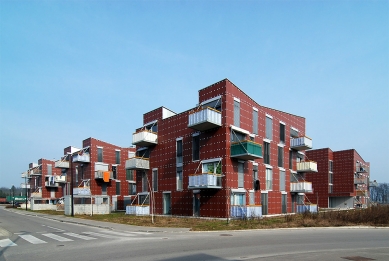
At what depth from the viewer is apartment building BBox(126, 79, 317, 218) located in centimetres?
2858

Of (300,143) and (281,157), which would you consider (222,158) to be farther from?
(300,143)

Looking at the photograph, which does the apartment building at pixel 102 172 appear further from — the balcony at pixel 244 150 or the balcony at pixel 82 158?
the balcony at pixel 244 150

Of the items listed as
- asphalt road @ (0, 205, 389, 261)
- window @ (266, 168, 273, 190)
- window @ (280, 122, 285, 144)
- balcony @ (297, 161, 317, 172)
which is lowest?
asphalt road @ (0, 205, 389, 261)

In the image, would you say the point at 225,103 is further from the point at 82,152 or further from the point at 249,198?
the point at 82,152

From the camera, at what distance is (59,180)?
62.8 m

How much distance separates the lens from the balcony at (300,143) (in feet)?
131

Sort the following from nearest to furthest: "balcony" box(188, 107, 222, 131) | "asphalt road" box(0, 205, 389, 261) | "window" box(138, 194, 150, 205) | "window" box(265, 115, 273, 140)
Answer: "asphalt road" box(0, 205, 389, 261) → "balcony" box(188, 107, 222, 131) → "window" box(265, 115, 273, 140) → "window" box(138, 194, 150, 205)

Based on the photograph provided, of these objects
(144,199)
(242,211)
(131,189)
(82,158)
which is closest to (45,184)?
(131,189)

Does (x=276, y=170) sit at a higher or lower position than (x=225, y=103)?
lower

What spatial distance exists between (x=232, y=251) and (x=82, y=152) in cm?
4617

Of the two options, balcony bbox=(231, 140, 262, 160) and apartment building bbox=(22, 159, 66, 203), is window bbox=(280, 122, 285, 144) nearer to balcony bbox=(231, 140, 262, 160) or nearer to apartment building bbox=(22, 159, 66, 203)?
balcony bbox=(231, 140, 262, 160)

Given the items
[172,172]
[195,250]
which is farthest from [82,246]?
[172,172]

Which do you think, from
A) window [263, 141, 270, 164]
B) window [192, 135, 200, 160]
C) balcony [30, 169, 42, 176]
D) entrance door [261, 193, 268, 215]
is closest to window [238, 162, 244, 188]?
window [192, 135, 200, 160]

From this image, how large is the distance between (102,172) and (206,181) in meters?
29.5
